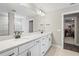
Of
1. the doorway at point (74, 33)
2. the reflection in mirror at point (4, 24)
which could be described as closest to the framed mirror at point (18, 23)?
the reflection in mirror at point (4, 24)

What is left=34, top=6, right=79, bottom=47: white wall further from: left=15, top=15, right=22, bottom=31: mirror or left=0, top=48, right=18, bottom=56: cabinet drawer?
left=0, top=48, right=18, bottom=56: cabinet drawer

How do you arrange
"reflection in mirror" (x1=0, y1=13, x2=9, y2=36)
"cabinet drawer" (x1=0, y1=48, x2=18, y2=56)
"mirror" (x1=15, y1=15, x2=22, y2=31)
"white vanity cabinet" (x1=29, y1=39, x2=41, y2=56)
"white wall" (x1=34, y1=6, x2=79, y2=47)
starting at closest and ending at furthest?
"cabinet drawer" (x1=0, y1=48, x2=18, y2=56) → "reflection in mirror" (x1=0, y1=13, x2=9, y2=36) → "white vanity cabinet" (x1=29, y1=39, x2=41, y2=56) → "mirror" (x1=15, y1=15, x2=22, y2=31) → "white wall" (x1=34, y1=6, x2=79, y2=47)

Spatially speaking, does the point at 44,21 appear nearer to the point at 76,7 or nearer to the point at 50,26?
the point at 50,26

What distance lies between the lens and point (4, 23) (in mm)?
1459

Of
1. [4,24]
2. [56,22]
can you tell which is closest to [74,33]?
[56,22]

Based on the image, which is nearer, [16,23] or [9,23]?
[9,23]

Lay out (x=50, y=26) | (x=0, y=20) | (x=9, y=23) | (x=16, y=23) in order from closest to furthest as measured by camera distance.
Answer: (x=0, y=20), (x=9, y=23), (x=16, y=23), (x=50, y=26)

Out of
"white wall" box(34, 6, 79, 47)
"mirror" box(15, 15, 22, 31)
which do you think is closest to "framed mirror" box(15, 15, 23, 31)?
"mirror" box(15, 15, 22, 31)

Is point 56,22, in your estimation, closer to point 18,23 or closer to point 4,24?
point 18,23

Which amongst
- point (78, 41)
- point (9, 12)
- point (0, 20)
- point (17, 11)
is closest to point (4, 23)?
point (0, 20)

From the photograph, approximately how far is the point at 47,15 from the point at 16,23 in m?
2.44

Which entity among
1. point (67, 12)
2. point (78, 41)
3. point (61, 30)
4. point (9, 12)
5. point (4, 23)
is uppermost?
point (67, 12)

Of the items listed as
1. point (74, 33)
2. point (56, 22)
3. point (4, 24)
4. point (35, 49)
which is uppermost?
point (56, 22)

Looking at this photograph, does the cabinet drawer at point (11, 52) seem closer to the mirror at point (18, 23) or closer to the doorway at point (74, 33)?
the mirror at point (18, 23)
